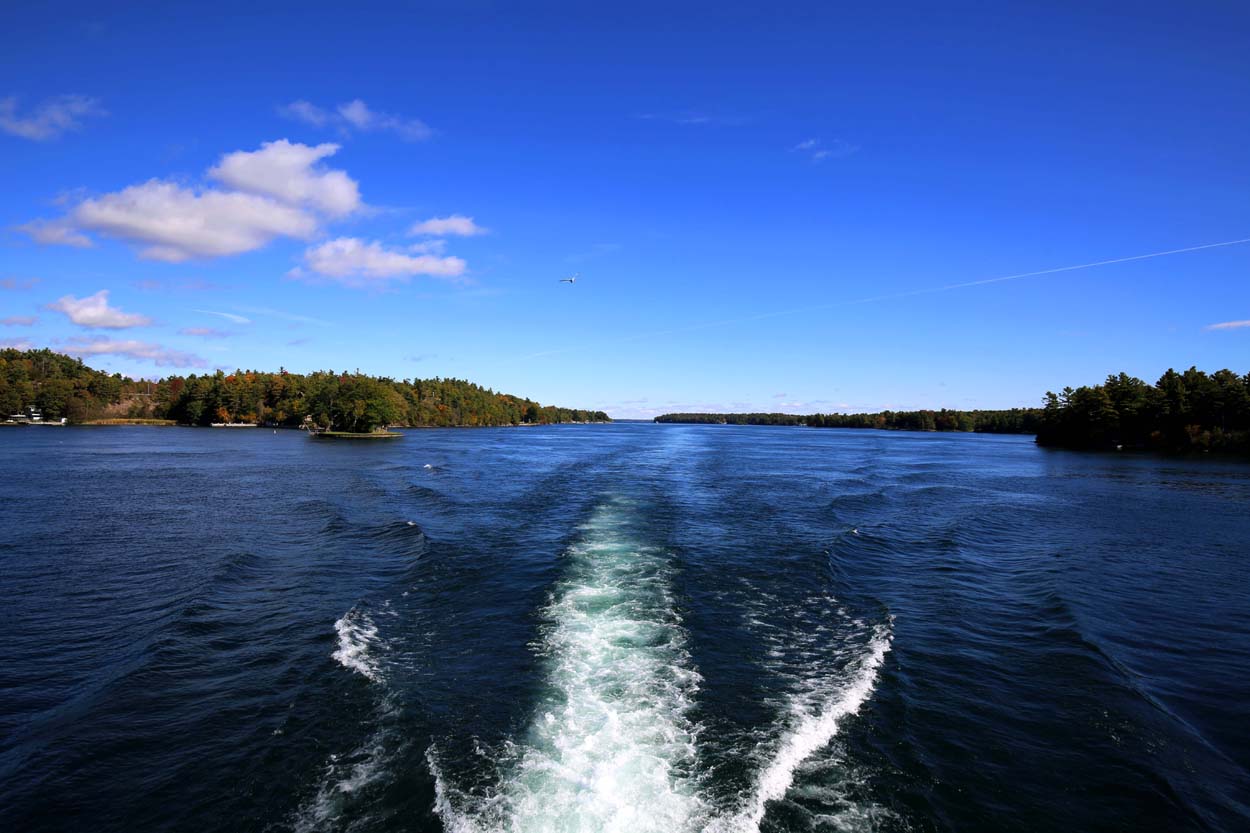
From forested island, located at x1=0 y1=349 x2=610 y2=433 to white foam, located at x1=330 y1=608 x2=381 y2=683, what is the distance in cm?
11732

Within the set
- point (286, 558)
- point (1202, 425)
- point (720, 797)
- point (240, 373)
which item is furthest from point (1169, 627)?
point (240, 373)

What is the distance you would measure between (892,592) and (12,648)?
24942 mm

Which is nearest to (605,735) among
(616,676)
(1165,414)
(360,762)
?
(616,676)

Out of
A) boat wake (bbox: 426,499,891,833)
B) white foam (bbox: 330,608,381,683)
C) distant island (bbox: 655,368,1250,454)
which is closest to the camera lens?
boat wake (bbox: 426,499,891,833)

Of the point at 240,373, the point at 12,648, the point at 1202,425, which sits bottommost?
the point at 12,648

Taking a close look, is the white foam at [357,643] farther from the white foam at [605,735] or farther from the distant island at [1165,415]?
the distant island at [1165,415]

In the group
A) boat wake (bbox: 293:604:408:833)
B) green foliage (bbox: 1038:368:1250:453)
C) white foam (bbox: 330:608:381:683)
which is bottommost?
boat wake (bbox: 293:604:408:833)

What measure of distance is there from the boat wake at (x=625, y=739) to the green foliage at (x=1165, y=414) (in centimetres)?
12257

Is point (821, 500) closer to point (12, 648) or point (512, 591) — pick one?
point (512, 591)

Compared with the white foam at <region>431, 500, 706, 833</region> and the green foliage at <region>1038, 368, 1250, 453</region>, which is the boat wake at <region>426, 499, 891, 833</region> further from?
the green foliage at <region>1038, 368, 1250, 453</region>

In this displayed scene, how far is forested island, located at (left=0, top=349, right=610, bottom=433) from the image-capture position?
13550 centimetres

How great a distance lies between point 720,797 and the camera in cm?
880

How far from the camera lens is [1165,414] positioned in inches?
4072

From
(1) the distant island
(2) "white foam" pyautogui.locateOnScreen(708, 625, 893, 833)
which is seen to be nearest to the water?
(2) "white foam" pyautogui.locateOnScreen(708, 625, 893, 833)
